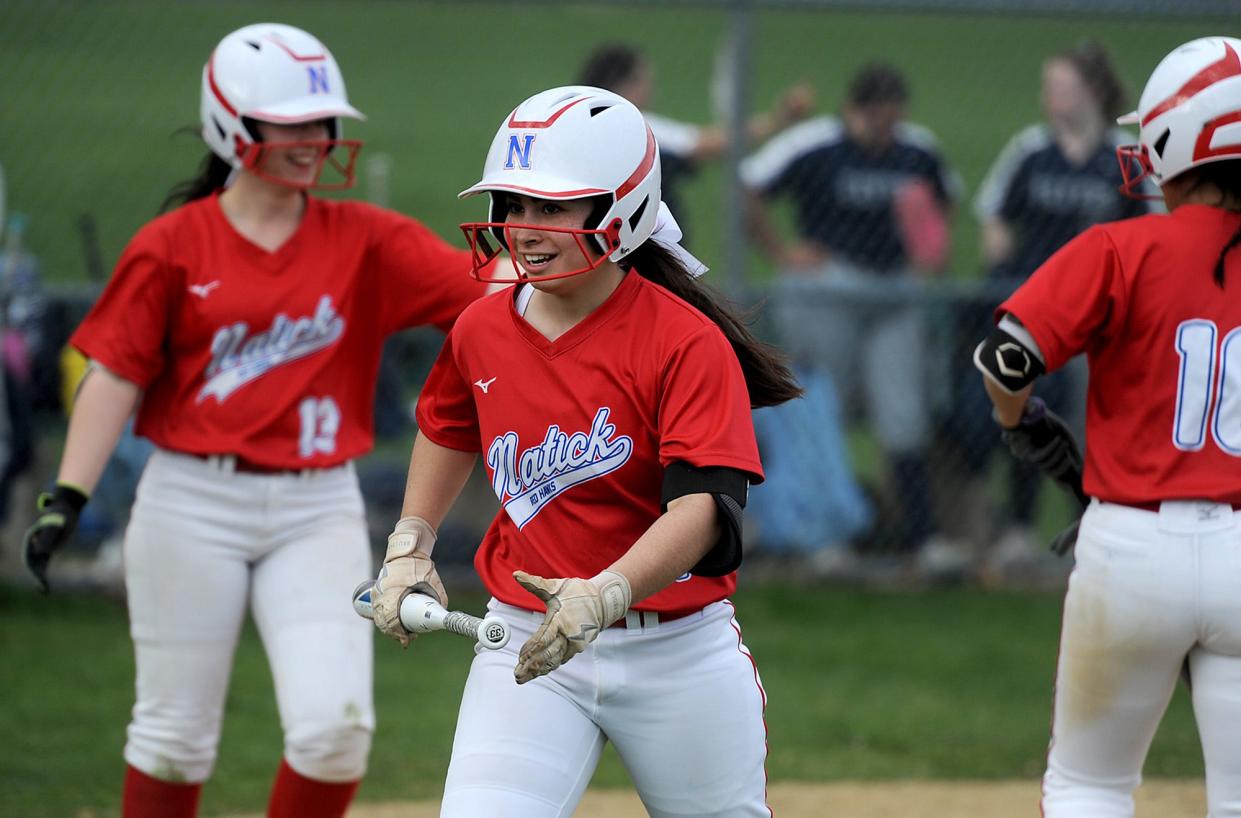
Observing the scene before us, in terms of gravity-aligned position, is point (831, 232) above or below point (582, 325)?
below

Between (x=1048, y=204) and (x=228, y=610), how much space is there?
465cm

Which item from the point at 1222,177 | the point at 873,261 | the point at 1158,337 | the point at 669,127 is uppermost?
the point at 1222,177

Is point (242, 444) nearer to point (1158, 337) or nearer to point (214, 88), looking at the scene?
point (214, 88)

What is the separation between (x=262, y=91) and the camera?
4035mm

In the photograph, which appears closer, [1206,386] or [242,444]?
[1206,386]

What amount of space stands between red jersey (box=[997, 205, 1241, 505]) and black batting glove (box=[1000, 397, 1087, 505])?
11.5 inches

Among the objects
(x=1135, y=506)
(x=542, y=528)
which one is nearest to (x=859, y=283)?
(x=1135, y=506)

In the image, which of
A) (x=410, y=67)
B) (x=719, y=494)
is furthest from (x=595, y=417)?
(x=410, y=67)

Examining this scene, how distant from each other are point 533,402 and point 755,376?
450mm

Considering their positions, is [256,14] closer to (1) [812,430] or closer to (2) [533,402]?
(1) [812,430]

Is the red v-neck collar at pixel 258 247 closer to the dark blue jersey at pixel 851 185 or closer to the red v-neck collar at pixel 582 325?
the red v-neck collar at pixel 582 325

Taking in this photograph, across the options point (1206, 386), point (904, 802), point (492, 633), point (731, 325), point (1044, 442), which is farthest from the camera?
point (904, 802)

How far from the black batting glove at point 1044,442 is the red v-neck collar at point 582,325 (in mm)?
1091

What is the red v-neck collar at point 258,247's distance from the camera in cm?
409
